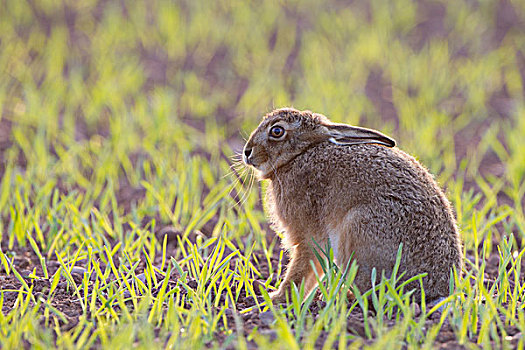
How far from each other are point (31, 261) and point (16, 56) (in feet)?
14.4

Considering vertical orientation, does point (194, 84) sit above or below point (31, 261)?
above

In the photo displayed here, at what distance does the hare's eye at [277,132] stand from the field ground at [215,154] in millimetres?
374

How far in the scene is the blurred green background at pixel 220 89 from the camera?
5.55 meters

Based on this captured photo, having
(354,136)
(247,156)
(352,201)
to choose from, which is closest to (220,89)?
(247,156)

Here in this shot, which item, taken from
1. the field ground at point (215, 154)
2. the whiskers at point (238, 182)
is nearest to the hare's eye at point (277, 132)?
the whiskers at point (238, 182)

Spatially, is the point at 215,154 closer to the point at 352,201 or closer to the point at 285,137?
the point at 285,137

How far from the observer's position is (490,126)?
23.7ft

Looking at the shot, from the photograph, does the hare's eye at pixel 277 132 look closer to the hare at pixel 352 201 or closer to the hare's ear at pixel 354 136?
the hare at pixel 352 201

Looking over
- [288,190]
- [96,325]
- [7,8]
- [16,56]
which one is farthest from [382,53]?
[96,325]

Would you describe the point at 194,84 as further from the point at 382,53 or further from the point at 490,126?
the point at 490,126

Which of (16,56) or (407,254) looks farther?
(16,56)

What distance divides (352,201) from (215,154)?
2.79 metres

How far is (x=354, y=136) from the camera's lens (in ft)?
11.9

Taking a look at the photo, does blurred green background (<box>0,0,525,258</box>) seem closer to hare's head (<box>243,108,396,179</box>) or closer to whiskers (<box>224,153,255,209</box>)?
whiskers (<box>224,153,255,209</box>)
